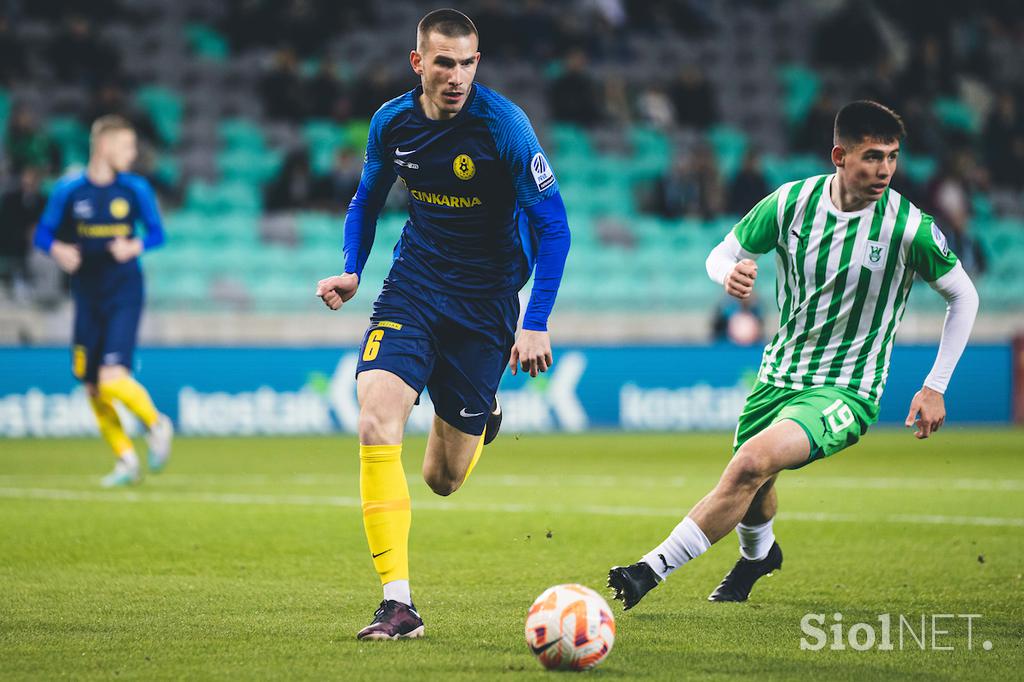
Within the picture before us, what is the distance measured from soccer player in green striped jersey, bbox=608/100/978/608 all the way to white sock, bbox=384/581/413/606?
1042mm

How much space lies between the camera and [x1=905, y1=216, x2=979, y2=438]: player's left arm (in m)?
5.93

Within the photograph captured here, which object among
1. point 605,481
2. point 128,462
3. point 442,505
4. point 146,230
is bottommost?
point 605,481

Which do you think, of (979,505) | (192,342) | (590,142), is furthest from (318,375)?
(979,505)

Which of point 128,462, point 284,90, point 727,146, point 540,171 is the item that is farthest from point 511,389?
point 540,171

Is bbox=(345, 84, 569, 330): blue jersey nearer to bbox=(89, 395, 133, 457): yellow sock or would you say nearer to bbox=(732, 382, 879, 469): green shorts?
bbox=(732, 382, 879, 469): green shorts

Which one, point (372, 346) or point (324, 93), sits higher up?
point (324, 93)

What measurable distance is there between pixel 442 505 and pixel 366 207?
4.40m

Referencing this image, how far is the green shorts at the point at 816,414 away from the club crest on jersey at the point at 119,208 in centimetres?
689

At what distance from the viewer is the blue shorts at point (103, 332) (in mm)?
11562

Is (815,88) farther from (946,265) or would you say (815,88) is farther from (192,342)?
(946,265)

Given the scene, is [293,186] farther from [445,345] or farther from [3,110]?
[445,345]

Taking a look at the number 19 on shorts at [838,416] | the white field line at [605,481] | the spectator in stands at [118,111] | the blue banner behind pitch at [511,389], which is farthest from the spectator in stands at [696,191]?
the number 19 on shorts at [838,416]

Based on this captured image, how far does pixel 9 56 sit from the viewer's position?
1953cm

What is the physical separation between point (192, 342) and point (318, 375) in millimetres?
1452
